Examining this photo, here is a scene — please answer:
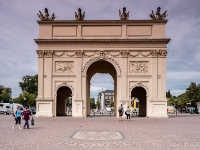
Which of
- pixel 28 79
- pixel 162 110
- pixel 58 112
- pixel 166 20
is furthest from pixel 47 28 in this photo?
pixel 28 79

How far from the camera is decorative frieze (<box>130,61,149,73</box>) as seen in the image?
121 feet

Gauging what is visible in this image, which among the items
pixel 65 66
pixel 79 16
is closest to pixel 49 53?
pixel 65 66

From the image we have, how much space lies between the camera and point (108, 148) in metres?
11.0

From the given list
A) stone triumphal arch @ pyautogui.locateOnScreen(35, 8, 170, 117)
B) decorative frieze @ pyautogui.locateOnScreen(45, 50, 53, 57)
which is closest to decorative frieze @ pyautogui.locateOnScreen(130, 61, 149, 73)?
stone triumphal arch @ pyautogui.locateOnScreen(35, 8, 170, 117)

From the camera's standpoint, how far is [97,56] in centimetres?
3722

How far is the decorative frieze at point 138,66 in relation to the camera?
1458 inches

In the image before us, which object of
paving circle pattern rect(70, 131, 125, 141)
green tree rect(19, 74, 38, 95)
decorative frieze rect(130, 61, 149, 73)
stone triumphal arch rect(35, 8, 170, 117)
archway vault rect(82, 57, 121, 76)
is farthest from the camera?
green tree rect(19, 74, 38, 95)

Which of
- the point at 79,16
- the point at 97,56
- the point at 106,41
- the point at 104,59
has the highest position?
the point at 79,16

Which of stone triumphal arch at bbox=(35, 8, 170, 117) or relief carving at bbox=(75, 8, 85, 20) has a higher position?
relief carving at bbox=(75, 8, 85, 20)

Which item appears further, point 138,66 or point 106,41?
point 138,66

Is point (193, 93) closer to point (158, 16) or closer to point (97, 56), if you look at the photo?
point (158, 16)

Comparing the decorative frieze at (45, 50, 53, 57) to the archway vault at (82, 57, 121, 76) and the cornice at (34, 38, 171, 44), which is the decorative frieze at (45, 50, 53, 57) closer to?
the cornice at (34, 38, 171, 44)

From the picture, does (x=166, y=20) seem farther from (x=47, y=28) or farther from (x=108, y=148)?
(x=108, y=148)

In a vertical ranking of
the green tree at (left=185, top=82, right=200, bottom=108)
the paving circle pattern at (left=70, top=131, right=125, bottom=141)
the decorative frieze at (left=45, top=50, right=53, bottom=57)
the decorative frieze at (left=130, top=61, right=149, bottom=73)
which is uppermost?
the decorative frieze at (left=45, top=50, right=53, bottom=57)
